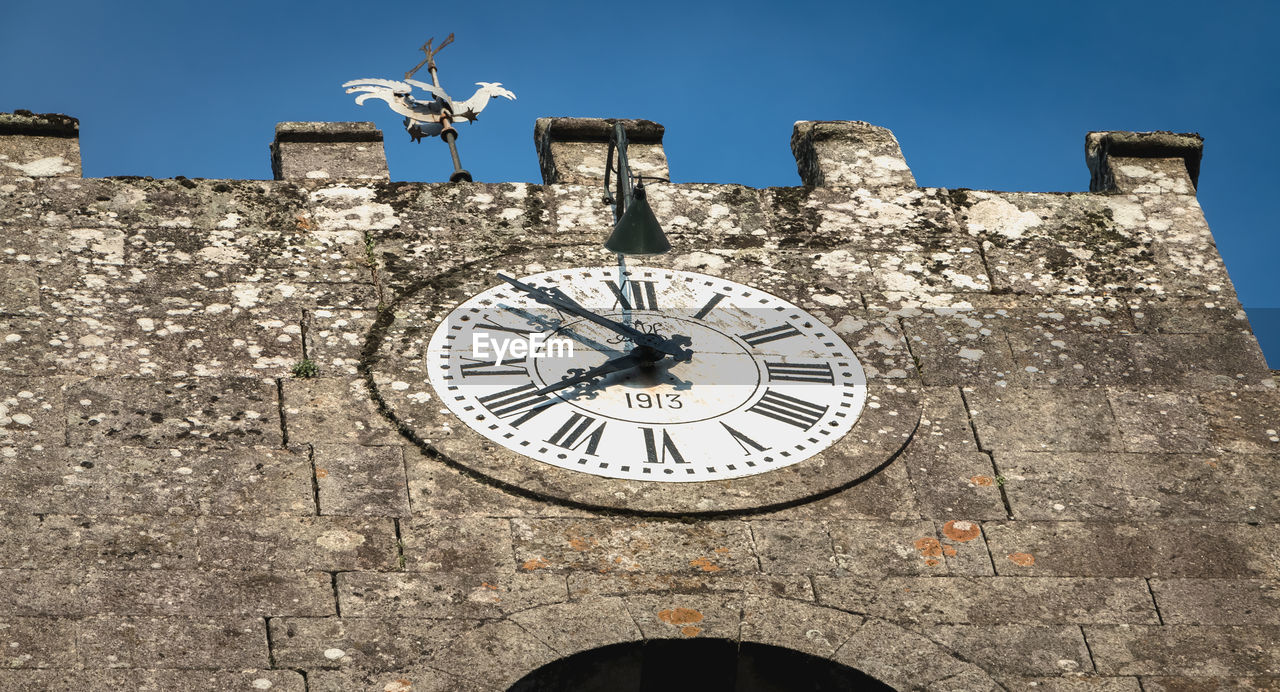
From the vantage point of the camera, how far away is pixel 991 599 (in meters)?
7.25

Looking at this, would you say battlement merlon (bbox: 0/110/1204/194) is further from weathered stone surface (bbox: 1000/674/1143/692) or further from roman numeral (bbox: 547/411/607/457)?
weathered stone surface (bbox: 1000/674/1143/692)

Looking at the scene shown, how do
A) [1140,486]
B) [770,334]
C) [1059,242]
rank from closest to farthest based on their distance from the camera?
[1140,486], [770,334], [1059,242]

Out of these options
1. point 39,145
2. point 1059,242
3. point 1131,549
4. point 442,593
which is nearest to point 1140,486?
point 1131,549

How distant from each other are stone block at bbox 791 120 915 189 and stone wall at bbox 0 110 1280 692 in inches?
1.5

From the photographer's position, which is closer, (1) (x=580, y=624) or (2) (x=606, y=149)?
(1) (x=580, y=624)

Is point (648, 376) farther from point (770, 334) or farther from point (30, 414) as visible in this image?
point (30, 414)

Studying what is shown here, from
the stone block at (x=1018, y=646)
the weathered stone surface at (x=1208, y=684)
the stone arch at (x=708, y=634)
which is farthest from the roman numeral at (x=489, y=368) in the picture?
the weathered stone surface at (x=1208, y=684)

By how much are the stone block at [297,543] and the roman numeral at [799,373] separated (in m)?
1.89

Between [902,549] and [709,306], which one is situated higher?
[709,306]

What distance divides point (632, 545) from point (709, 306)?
1.70 m

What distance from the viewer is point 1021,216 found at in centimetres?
970

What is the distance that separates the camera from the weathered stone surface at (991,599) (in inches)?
282

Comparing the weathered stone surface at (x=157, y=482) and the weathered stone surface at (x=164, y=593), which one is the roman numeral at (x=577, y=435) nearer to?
the weathered stone surface at (x=157, y=482)

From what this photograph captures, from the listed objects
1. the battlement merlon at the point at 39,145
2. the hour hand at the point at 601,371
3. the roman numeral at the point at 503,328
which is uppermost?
the battlement merlon at the point at 39,145
